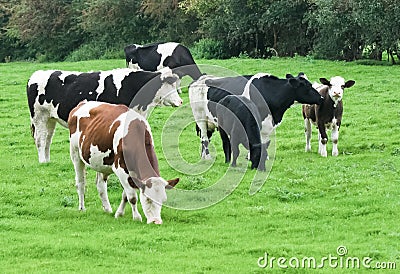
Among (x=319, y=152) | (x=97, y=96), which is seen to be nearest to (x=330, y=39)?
(x=319, y=152)

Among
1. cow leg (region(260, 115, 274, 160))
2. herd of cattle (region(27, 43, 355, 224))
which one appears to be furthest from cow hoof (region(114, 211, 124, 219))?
cow leg (region(260, 115, 274, 160))

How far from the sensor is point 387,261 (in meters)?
9.32

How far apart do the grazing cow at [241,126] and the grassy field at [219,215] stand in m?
0.42

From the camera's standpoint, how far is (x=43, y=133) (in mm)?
16312

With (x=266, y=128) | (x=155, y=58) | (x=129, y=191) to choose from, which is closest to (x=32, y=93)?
(x=266, y=128)

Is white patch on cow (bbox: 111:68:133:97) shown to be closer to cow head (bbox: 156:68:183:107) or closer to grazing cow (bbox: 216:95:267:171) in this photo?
cow head (bbox: 156:68:183:107)

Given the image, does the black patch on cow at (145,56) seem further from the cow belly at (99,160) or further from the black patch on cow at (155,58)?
the cow belly at (99,160)

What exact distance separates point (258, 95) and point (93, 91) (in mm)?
3467

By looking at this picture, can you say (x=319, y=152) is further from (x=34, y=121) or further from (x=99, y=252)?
(x=99, y=252)

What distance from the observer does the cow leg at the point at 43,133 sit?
16.3 metres

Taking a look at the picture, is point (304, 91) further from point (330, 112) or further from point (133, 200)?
point (133, 200)

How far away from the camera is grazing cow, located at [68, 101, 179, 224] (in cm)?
1113

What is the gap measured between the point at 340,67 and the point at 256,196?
18790 millimetres

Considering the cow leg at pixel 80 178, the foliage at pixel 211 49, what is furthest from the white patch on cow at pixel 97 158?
the foliage at pixel 211 49
